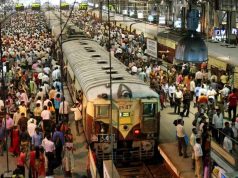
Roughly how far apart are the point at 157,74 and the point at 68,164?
396 inches

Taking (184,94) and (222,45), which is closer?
(184,94)

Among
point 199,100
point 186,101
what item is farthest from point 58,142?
point 186,101

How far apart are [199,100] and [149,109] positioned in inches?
161

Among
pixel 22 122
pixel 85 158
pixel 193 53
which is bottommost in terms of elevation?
pixel 85 158

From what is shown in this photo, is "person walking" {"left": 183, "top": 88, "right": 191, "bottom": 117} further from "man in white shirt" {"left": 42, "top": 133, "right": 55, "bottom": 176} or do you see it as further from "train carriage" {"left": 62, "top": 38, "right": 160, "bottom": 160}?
"man in white shirt" {"left": 42, "top": 133, "right": 55, "bottom": 176}

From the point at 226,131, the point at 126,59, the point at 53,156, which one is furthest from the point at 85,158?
the point at 126,59

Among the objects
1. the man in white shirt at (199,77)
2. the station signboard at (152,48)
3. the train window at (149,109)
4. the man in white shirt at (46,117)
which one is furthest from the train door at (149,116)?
the man in white shirt at (199,77)

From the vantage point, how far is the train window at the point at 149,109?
12578mm

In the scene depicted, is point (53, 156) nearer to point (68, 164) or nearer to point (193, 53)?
point (68, 164)

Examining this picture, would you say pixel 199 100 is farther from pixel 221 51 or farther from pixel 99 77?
pixel 221 51

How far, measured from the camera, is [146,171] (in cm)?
1243

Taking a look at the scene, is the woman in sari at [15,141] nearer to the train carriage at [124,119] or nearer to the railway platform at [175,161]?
the train carriage at [124,119]

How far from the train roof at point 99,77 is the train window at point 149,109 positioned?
0.25 metres

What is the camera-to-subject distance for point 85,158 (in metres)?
13.7
